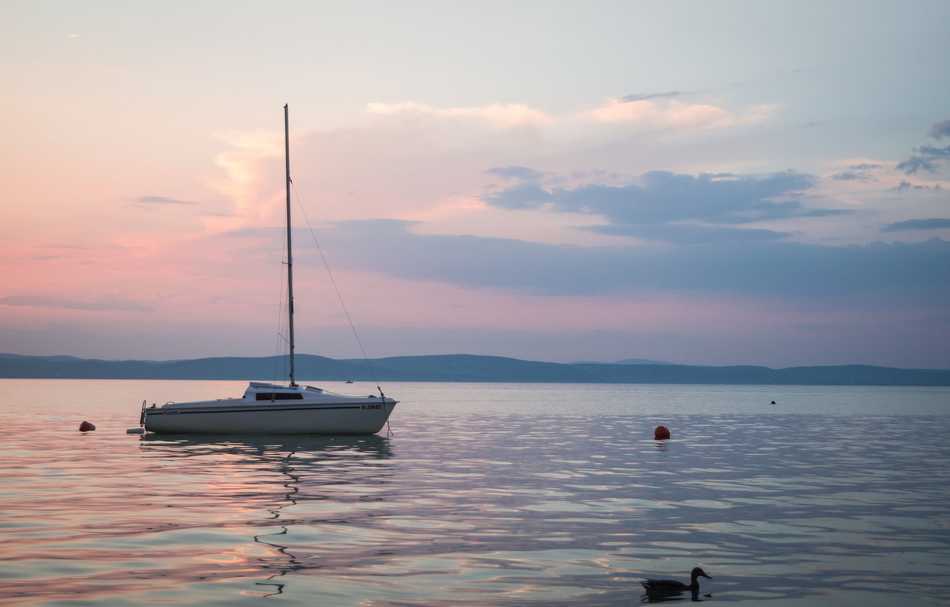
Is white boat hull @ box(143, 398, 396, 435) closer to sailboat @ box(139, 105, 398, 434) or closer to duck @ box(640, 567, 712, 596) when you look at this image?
sailboat @ box(139, 105, 398, 434)

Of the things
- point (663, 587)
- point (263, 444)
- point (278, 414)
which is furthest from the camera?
point (278, 414)

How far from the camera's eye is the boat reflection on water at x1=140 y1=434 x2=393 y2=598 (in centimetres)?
1934

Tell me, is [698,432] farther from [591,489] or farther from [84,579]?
[84,579]

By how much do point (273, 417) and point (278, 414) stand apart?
360mm

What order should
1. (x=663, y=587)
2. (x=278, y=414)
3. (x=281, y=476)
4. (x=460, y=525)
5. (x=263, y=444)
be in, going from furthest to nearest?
(x=278, y=414)
(x=263, y=444)
(x=281, y=476)
(x=460, y=525)
(x=663, y=587)

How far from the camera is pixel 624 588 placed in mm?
15734

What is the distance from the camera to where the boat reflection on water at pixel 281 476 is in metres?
19.3

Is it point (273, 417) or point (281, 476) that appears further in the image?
point (273, 417)

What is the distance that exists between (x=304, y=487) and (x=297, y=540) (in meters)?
9.98

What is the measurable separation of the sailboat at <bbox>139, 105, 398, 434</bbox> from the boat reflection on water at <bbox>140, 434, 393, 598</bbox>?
0.70 m

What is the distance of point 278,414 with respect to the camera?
49469 millimetres

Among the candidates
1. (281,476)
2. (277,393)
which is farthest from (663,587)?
(277,393)

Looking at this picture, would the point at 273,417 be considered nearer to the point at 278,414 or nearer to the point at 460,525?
the point at 278,414

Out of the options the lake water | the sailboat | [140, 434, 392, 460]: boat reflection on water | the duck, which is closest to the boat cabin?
the sailboat
